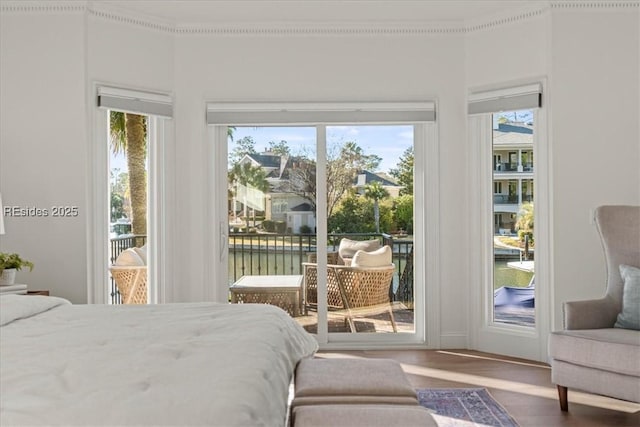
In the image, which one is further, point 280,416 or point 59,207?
point 59,207

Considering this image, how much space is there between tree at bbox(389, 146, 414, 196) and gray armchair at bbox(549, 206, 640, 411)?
5.19ft

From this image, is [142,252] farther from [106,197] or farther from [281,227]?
[281,227]

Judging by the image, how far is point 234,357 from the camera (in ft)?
5.92

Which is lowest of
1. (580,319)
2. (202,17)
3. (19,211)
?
(580,319)

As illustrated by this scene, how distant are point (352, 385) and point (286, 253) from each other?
2855 millimetres

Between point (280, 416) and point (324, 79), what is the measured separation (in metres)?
3.59

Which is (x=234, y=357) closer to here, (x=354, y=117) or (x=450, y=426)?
(x=450, y=426)

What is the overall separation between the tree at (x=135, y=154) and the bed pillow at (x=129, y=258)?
0.17 m

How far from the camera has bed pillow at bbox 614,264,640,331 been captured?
331cm

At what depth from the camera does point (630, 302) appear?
334 centimetres

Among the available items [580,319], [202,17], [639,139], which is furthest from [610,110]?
[202,17]

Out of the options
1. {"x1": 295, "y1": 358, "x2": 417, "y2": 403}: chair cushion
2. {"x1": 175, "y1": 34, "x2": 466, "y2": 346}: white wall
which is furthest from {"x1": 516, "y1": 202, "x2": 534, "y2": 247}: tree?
{"x1": 295, "y1": 358, "x2": 417, "y2": 403}: chair cushion

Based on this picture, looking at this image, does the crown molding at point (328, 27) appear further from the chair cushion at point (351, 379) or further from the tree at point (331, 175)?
the chair cushion at point (351, 379)

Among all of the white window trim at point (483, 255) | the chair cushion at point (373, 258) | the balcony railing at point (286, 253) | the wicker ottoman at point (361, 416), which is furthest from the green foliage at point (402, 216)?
the wicker ottoman at point (361, 416)
